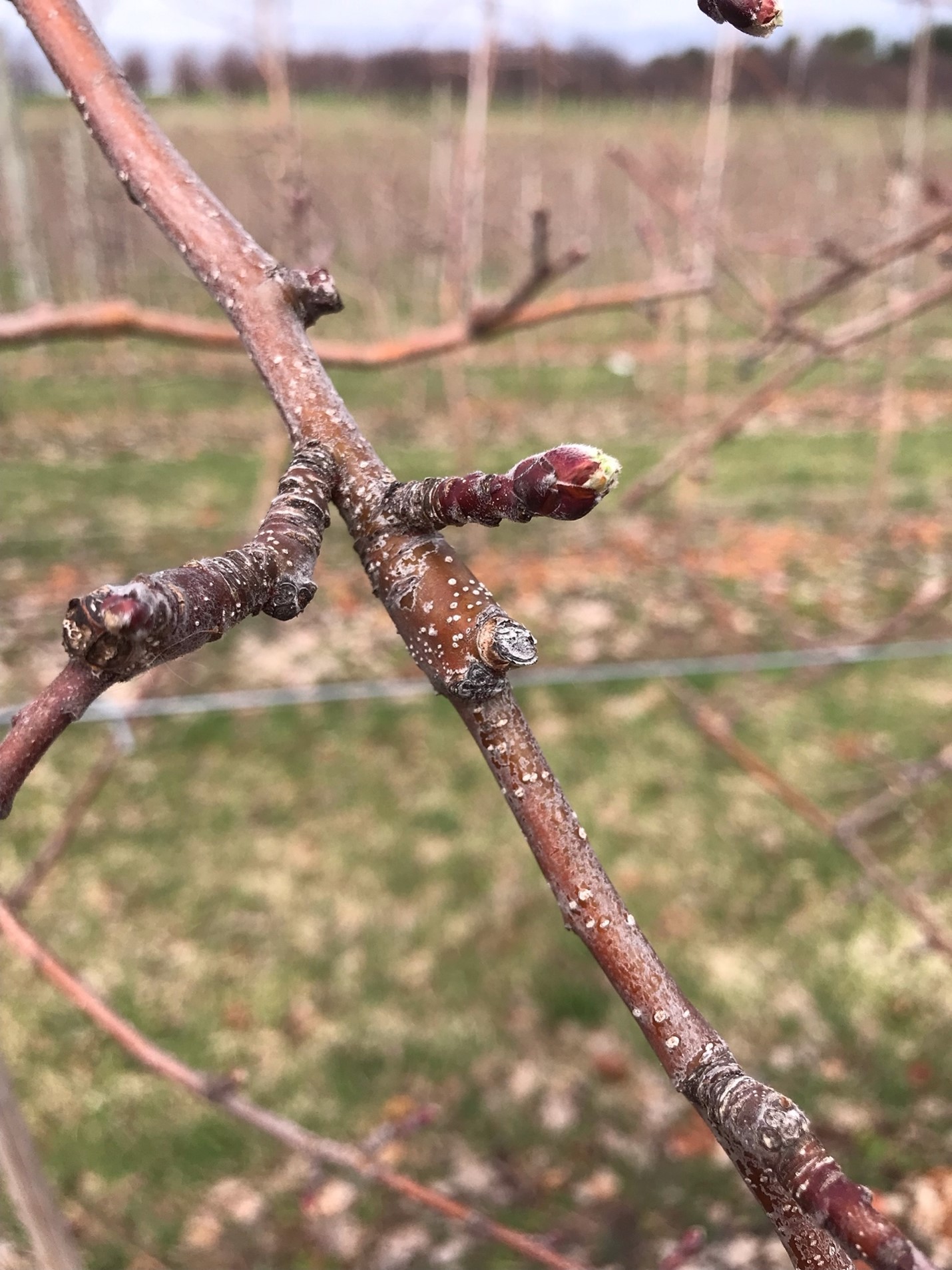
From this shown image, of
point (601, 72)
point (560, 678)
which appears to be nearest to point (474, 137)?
point (560, 678)

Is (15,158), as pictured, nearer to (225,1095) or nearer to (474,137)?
(474,137)

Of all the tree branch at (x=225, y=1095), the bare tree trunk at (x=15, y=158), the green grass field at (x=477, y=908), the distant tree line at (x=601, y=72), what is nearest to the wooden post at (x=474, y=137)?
the distant tree line at (x=601, y=72)

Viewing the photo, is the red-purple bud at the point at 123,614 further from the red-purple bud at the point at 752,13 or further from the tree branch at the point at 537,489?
the red-purple bud at the point at 752,13

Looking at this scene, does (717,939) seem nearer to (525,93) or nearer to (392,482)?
(392,482)

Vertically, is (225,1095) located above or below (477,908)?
above

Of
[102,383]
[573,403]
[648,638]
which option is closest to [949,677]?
[648,638]

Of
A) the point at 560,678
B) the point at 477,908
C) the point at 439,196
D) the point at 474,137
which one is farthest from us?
the point at 439,196

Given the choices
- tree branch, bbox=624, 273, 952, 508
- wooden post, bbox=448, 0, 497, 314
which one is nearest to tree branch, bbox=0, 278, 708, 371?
tree branch, bbox=624, 273, 952, 508

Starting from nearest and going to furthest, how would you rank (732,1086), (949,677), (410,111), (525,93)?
(732,1086) → (949,677) → (410,111) → (525,93)
